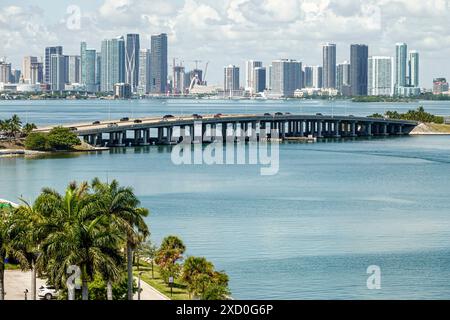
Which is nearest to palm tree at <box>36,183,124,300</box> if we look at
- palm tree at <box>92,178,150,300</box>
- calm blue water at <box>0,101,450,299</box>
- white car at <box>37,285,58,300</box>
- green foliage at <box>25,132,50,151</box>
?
palm tree at <box>92,178,150,300</box>

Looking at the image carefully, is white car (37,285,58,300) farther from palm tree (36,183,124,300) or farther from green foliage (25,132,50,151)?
green foliage (25,132,50,151)

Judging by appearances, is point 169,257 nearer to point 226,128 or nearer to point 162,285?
point 162,285

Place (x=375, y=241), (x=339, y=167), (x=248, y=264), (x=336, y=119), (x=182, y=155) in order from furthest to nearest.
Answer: (x=336, y=119)
(x=182, y=155)
(x=339, y=167)
(x=375, y=241)
(x=248, y=264)

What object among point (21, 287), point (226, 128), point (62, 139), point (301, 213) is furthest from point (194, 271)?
point (226, 128)

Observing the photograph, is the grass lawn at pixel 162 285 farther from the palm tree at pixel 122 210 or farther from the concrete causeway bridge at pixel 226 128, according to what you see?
the concrete causeway bridge at pixel 226 128
